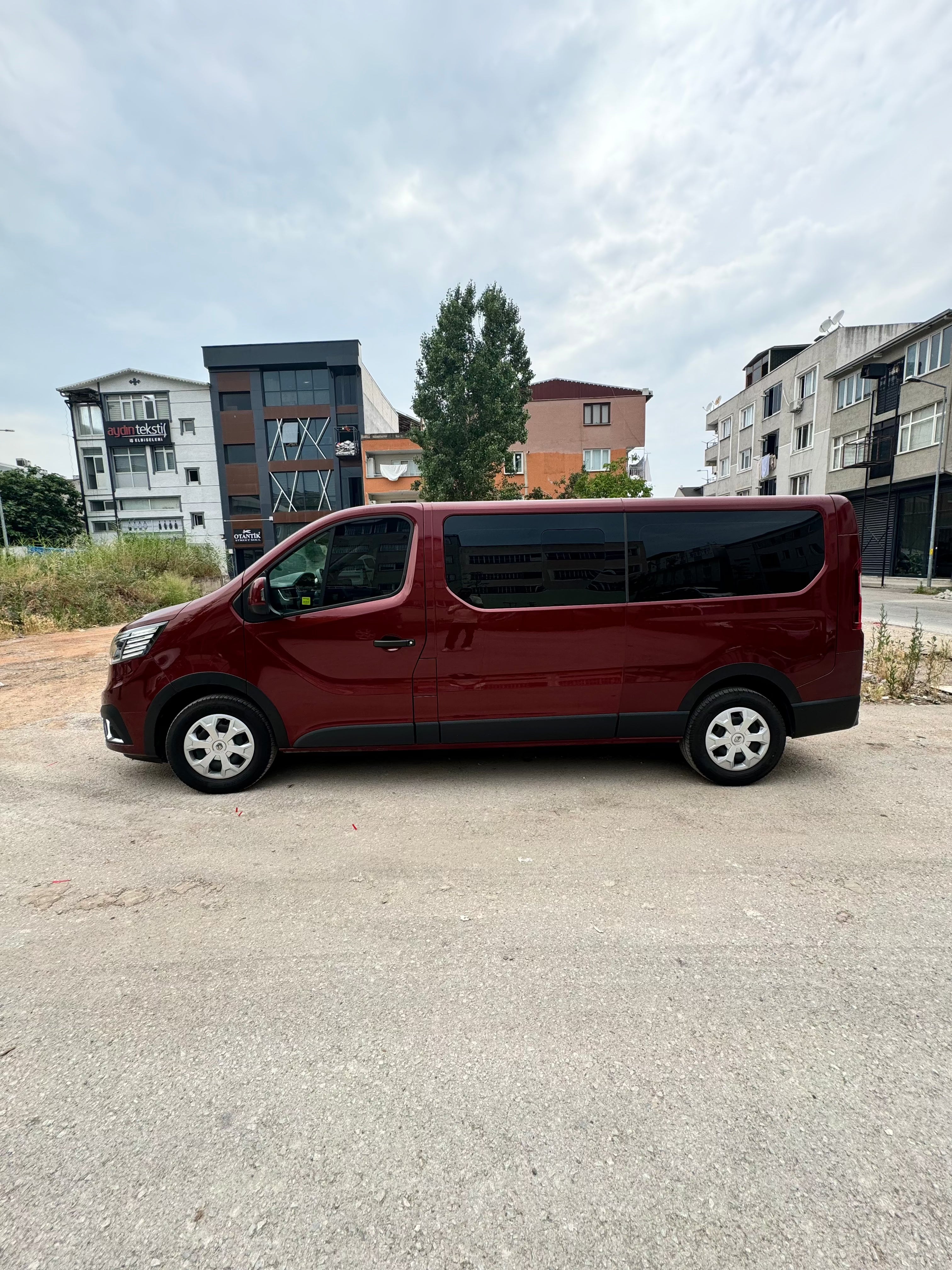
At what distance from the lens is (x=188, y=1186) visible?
154cm

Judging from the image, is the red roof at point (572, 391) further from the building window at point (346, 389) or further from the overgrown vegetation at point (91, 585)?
the overgrown vegetation at point (91, 585)

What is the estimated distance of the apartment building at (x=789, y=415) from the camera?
34062mm

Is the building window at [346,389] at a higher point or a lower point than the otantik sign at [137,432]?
higher

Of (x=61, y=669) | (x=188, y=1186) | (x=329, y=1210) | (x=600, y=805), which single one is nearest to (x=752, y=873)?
(x=600, y=805)

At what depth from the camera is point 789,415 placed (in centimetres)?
3931

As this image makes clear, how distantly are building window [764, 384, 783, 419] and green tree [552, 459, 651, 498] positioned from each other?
1488 centimetres

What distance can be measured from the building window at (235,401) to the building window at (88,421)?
1240 centimetres

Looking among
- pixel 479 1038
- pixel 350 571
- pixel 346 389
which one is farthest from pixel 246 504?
pixel 479 1038

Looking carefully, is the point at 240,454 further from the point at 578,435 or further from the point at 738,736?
the point at 738,736

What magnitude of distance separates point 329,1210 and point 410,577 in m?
3.12

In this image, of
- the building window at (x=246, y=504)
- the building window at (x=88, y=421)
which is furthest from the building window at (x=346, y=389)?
the building window at (x=88, y=421)

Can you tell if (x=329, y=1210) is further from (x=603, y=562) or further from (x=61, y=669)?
(x=61, y=669)

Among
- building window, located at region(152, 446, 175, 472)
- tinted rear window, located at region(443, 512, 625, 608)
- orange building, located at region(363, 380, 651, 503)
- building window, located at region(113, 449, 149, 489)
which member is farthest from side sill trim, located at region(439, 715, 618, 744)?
building window, located at region(113, 449, 149, 489)

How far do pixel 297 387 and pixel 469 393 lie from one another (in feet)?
84.4
